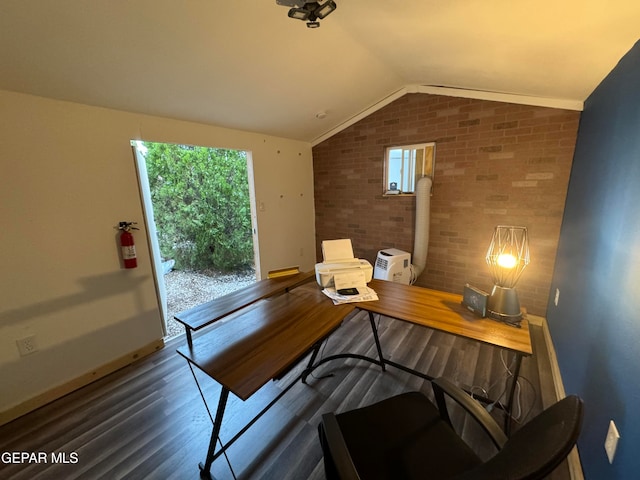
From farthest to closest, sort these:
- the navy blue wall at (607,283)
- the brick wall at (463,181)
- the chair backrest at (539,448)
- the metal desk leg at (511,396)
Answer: the brick wall at (463,181), the metal desk leg at (511,396), the navy blue wall at (607,283), the chair backrest at (539,448)

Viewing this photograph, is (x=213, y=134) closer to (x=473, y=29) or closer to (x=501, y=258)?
(x=473, y=29)

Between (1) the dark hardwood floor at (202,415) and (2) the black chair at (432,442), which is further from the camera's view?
(1) the dark hardwood floor at (202,415)

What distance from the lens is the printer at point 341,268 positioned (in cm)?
190

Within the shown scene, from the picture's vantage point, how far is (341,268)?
1.95 meters

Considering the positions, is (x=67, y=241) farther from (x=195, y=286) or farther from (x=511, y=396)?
(x=511, y=396)

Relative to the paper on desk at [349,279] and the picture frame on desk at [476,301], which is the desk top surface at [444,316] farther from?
the paper on desk at [349,279]

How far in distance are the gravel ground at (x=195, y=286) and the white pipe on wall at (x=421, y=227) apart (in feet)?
8.37

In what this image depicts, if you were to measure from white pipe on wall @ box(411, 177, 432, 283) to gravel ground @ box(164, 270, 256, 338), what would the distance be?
100 inches

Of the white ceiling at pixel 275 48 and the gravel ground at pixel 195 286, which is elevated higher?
the white ceiling at pixel 275 48

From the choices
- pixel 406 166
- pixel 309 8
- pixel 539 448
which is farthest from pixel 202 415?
pixel 406 166

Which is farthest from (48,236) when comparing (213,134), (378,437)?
(378,437)

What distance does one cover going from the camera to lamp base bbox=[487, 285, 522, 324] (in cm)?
144

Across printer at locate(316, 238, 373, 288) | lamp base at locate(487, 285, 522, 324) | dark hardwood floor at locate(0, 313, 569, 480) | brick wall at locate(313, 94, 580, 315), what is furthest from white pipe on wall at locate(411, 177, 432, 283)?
lamp base at locate(487, 285, 522, 324)

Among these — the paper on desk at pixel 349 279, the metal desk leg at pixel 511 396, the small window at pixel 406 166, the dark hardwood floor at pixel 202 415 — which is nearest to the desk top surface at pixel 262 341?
the paper on desk at pixel 349 279
